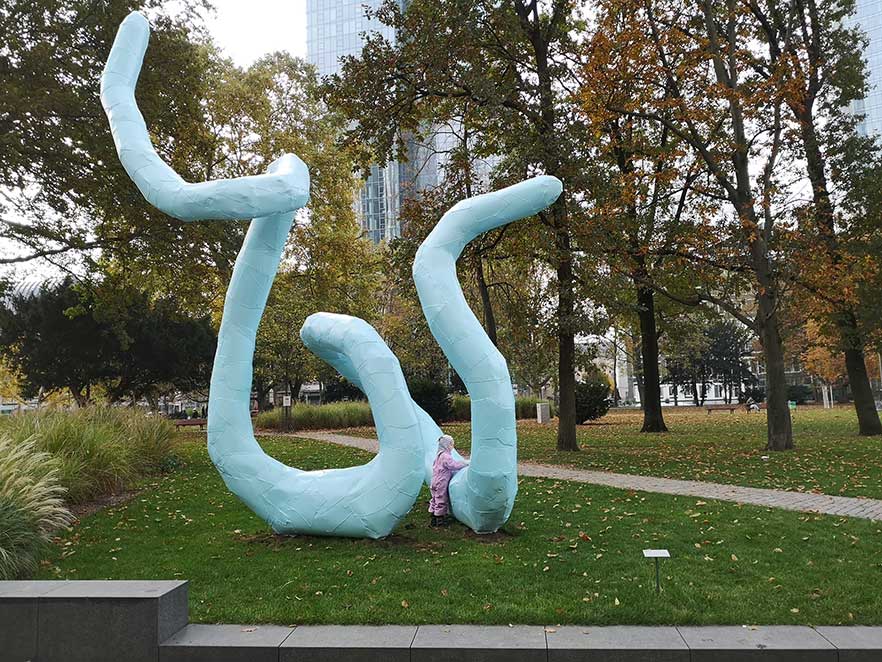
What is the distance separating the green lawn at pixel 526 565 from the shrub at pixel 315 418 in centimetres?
1788

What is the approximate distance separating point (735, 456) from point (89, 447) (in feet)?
41.3

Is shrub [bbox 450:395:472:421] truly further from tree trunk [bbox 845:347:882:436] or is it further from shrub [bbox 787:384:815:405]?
shrub [bbox 787:384:815:405]

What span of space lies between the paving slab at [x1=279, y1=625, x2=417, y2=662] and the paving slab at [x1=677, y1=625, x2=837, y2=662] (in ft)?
6.10

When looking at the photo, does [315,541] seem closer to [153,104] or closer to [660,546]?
[660,546]

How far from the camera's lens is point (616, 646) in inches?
175

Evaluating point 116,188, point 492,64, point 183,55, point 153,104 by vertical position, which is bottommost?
point 116,188

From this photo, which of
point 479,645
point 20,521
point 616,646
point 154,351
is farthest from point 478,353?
point 154,351

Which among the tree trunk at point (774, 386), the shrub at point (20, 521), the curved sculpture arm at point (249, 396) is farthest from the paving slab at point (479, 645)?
the tree trunk at point (774, 386)

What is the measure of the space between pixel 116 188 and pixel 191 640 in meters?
12.1

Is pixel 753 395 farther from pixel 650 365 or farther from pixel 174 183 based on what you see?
pixel 174 183

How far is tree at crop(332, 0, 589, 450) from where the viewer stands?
50.8 ft

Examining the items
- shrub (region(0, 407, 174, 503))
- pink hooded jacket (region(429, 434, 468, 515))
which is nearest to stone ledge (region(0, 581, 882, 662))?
pink hooded jacket (region(429, 434, 468, 515))

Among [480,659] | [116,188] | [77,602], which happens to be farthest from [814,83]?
[77,602]

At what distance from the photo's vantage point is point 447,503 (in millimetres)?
8273
